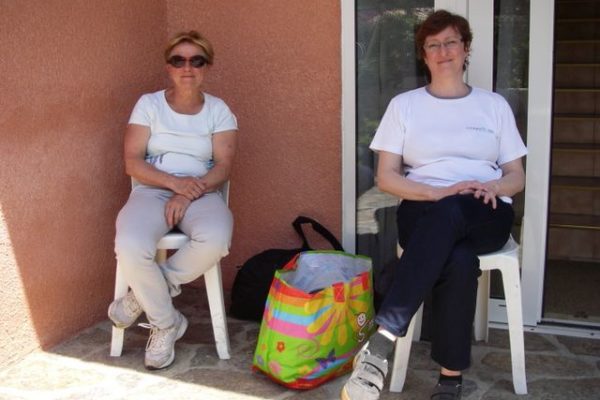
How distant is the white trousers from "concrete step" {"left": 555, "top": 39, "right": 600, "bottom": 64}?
393 cm

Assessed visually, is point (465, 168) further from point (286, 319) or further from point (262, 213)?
point (262, 213)

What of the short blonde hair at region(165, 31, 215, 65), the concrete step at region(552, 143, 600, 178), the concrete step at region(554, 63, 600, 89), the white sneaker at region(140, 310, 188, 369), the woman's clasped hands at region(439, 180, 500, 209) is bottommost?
the white sneaker at region(140, 310, 188, 369)

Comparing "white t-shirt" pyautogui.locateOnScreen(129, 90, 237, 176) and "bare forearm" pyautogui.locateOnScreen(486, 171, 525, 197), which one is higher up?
"white t-shirt" pyautogui.locateOnScreen(129, 90, 237, 176)

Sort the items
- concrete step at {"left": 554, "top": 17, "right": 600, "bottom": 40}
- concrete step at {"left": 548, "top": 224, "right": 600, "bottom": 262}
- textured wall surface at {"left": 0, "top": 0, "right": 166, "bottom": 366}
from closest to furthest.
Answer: textured wall surface at {"left": 0, "top": 0, "right": 166, "bottom": 366}
concrete step at {"left": 548, "top": 224, "right": 600, "bottom": 262}
concrete step at {"left": 554, "top": 17, "right": 600, "bottom": 40}

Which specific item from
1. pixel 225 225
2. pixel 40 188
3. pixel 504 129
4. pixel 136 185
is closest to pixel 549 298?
pixel 504 129

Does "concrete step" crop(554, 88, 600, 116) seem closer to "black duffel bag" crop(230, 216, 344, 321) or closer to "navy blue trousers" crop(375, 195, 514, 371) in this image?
"black duffel bag" crop(230, 216, 344, 321)

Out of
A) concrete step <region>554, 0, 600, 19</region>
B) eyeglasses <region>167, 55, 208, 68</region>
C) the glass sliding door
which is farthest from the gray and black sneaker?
concrete step <region>554, 0, 600, 19</region>

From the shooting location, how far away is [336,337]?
299 cm

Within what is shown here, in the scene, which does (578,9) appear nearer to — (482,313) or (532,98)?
(532,98)

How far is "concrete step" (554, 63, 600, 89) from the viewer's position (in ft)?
19.3

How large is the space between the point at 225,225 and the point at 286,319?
54cm

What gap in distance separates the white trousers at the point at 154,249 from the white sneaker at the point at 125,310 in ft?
0.30

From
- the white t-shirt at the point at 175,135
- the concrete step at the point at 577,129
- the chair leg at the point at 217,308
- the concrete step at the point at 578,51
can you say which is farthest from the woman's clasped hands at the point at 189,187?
the concrete step at the point at 578,51

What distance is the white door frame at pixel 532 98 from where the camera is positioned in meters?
3.37
